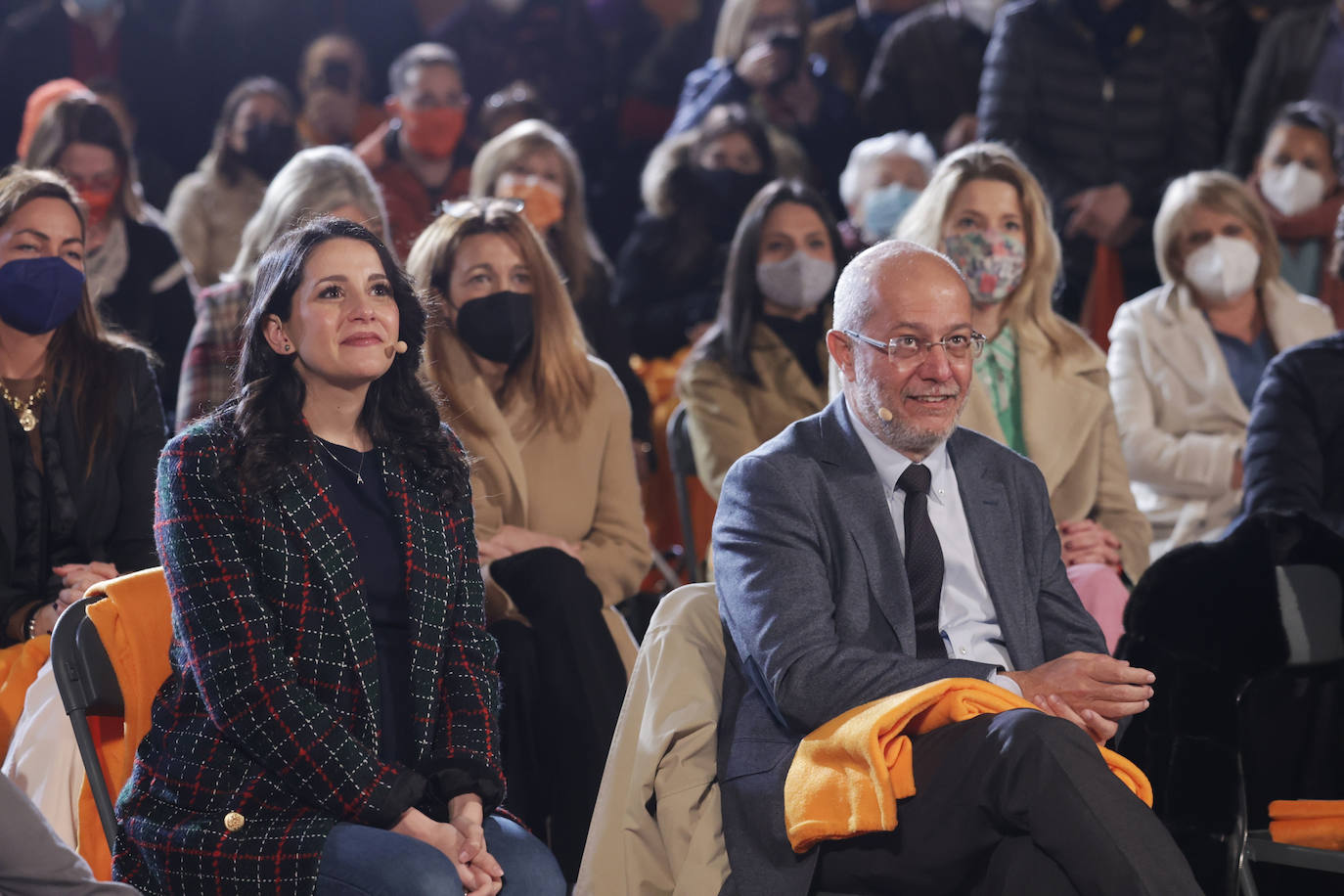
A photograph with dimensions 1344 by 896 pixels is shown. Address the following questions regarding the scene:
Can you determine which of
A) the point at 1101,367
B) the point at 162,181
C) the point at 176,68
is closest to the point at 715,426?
the point at 1101,367

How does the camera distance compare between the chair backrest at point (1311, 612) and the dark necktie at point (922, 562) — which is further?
the chair backrest at point (1311, 612)

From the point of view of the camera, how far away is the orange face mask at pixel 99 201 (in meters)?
5.34

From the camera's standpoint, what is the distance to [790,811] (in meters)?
2.56

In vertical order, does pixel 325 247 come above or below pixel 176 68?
below

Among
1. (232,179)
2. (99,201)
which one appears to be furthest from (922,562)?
(232,179)

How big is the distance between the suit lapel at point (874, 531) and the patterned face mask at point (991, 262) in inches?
59.6

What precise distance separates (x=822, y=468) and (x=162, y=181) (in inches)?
206

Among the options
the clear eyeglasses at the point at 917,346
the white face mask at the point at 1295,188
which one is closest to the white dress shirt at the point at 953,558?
the clear eyeglasses at the point at 917,346

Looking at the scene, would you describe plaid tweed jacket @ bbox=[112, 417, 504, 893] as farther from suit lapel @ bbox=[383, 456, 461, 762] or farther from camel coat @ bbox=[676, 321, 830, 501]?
camel coat @ bbox=[676, 321, 830, 501]

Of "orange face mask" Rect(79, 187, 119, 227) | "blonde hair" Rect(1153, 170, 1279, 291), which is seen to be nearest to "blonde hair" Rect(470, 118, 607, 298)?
"orange face mask" Rect(79, 187, 119, 227)

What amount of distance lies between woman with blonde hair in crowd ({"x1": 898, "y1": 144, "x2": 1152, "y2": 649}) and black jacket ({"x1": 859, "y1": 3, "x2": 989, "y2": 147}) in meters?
2.74

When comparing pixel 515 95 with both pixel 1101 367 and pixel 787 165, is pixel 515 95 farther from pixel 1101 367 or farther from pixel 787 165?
pixel 1101 367

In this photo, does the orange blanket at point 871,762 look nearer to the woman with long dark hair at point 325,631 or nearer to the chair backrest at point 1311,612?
the woman with long dark hair at point 325,631

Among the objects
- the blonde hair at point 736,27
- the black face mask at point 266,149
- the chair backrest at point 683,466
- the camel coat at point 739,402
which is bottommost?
the chair backrest at point 683,466
